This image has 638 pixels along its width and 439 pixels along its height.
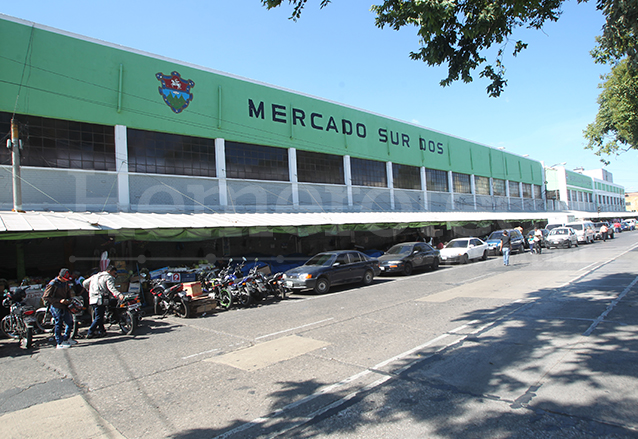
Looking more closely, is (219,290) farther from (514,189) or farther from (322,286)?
(514,189)

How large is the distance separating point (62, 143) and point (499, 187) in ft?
133

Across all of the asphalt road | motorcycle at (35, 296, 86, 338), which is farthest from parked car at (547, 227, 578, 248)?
motorcycle at (35, 296, 86, 338)

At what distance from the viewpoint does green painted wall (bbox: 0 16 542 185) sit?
1383 centimetres

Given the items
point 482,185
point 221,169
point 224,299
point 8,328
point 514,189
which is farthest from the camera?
point 514,189

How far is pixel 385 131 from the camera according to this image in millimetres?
28375

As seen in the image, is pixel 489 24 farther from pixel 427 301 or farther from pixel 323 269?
pixel 323 269

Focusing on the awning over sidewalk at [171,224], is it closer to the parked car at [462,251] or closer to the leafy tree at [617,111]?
the parked car at [462,251]

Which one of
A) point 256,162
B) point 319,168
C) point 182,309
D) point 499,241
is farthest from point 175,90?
point 499,241

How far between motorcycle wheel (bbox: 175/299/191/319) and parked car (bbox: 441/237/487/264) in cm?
1621

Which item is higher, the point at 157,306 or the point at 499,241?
the point at 499,241

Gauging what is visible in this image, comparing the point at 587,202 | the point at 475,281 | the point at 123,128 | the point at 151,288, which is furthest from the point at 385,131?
the point at 587,202

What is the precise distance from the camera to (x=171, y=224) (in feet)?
45.0

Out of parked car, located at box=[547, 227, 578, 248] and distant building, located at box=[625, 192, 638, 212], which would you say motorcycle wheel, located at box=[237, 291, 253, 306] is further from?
distant building, located at box=[625, 192, 638, 212]

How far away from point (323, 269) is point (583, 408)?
10722mm
